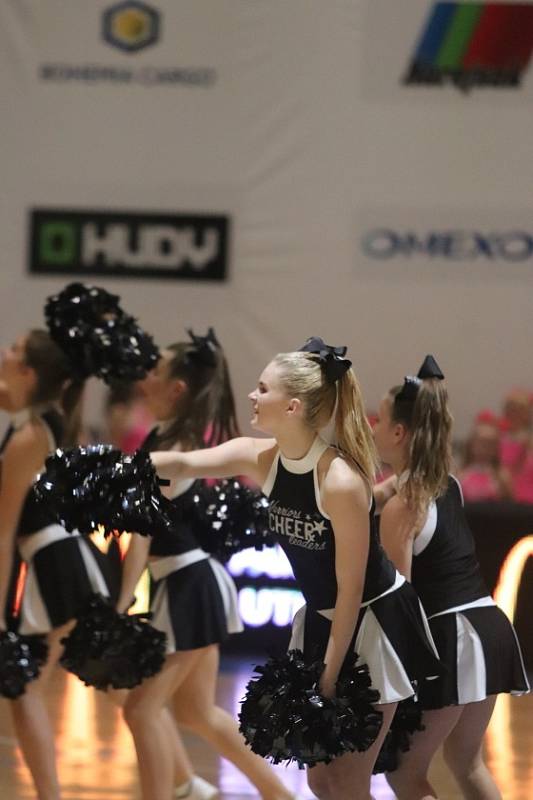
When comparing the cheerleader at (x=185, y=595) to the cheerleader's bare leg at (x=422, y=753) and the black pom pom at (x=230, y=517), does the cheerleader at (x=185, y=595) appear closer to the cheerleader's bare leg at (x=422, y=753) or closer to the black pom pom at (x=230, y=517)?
the black pom pom at (x=230, y=517)

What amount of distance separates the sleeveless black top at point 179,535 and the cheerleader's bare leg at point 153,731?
316mm

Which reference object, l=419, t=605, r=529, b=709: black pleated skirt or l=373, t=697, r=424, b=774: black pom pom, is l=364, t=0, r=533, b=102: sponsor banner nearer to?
l=419, t=605, r=529, b=709: black pleated skirt

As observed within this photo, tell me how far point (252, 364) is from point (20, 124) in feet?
6.64

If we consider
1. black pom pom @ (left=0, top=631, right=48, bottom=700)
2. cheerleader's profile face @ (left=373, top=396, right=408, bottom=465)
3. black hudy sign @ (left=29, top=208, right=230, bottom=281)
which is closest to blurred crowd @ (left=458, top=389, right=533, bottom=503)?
black hudy sign @ (left=29, top=208, right=230, bottom=281)

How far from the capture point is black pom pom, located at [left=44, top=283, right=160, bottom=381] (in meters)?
3.94

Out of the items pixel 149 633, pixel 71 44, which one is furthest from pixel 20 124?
pixel 149 633

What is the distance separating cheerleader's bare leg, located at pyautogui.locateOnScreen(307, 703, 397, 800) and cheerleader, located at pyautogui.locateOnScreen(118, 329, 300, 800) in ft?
3.38

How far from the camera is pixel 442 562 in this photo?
323 cm

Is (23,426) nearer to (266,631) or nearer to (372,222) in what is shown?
(266,631)

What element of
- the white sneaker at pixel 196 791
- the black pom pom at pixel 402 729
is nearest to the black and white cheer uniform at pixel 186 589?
the white sneaker at pixel 196 791

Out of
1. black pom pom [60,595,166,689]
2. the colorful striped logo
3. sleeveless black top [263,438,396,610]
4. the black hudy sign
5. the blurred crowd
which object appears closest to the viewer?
sleeveless black top [263,438,396,610]

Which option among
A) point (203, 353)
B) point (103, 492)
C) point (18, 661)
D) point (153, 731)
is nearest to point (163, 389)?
point (203, 353)

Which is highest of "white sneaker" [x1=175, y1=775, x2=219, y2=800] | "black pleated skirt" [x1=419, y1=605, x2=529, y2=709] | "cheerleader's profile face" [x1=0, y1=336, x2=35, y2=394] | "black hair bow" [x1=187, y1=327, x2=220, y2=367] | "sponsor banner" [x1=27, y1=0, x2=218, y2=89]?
"sponsor banner" [x1=27, y1=0, x2=218, y2=89]

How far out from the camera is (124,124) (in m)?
7.73
